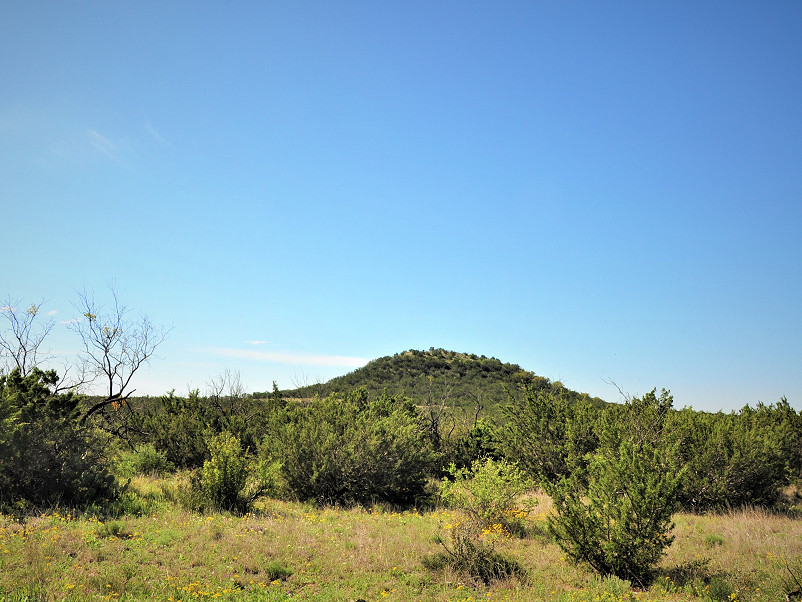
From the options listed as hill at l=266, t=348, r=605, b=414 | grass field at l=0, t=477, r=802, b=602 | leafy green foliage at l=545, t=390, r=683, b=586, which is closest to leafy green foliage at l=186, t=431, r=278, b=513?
grass field at l=0, t=477, r=802, b=602

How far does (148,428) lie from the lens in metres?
21.4

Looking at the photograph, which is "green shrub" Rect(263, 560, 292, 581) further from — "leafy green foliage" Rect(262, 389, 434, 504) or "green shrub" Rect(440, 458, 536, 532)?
"leafy green foliage" Rect(262, 389, 434, 504)

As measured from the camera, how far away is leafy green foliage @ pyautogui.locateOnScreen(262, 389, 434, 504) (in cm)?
1500

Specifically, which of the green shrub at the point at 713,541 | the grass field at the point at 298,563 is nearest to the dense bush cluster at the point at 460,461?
the grass field at the point at 298,563

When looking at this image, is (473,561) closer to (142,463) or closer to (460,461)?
(460,461)

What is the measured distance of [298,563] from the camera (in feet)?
29.0

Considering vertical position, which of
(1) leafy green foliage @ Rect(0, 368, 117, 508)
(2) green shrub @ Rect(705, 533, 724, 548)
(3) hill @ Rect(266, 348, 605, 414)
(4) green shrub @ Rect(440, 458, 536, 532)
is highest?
(3) hill @ Rect(266, 348, 605, 414)

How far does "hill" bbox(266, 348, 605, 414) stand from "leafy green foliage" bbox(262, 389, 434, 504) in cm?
2713

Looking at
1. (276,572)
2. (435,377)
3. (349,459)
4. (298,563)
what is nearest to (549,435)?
(349,459)

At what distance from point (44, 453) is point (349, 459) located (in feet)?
26.0

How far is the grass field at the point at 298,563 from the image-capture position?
7.49m

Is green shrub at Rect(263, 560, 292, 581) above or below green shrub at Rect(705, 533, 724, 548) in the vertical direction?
above

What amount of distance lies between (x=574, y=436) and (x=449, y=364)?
4559 cm

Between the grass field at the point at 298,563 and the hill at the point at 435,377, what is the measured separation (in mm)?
32394
